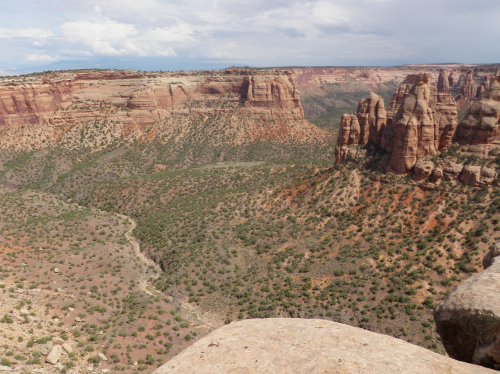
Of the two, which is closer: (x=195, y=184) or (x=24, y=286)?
(x=24, y=286)

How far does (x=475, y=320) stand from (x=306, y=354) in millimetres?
6065

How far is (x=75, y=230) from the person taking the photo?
1746 inches

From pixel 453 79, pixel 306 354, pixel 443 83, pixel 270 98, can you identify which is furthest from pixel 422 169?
pixel 453 79

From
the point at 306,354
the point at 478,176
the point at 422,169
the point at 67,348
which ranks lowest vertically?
the point at 67,348

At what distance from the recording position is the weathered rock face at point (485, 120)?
33.7m

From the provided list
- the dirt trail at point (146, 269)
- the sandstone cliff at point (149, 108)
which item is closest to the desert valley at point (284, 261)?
the dirt trail at point (146, 269)

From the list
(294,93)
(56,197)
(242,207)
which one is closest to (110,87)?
(56,197)

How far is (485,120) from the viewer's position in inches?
1335

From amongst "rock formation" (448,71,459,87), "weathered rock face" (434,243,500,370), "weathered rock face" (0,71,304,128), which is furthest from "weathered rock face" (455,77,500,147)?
"rock formation" (448,71,459,87)

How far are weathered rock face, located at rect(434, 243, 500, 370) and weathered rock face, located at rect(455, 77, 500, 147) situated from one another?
29893 mm

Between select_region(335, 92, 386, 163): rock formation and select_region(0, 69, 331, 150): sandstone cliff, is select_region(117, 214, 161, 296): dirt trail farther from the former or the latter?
select_region(0, 69, 331, 150): sandstone cliff

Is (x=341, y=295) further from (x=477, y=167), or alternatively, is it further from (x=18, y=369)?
(x=18, y=369)

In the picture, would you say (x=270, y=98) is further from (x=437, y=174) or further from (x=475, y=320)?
(x=475, y=320)

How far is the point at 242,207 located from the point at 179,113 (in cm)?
7425
